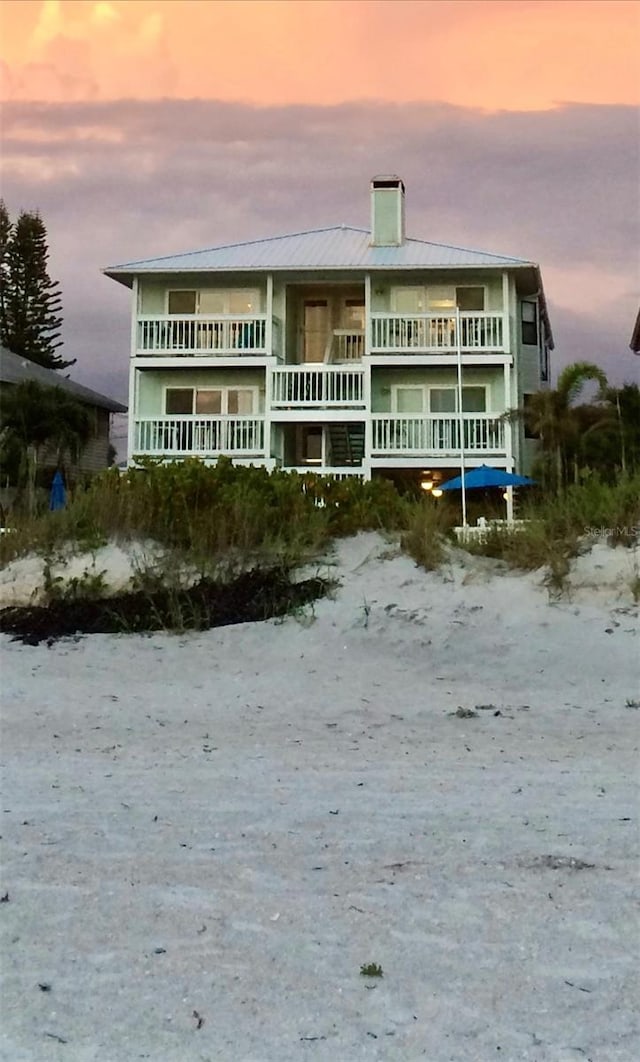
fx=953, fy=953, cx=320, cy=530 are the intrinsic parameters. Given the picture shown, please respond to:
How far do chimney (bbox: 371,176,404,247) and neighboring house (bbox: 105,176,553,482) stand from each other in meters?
0.04

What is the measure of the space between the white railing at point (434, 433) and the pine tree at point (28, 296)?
1258 inches

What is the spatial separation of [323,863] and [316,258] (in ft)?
85.3

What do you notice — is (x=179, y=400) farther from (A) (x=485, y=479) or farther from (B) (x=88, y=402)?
(A) (x=485, y=479)

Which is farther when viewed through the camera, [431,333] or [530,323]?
[530,323]

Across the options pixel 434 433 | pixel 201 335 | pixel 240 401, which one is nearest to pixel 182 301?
pixel 201 335

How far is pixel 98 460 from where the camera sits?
39031mm

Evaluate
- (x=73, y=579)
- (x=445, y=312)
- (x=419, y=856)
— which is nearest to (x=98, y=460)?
(x=445, y=312)

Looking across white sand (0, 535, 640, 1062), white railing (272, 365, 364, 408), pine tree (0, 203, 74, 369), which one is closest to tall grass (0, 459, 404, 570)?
A: white sand (0, 535, 640, 1062)

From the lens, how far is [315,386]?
27.4 meters

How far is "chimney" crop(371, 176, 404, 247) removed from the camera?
29.5 metres

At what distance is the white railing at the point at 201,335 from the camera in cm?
2791

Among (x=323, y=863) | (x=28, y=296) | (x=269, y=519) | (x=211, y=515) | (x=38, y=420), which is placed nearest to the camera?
(x=323, y=863)

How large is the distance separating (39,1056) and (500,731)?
4.67m

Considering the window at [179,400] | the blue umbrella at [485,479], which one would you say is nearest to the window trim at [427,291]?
the window at [179,400]
